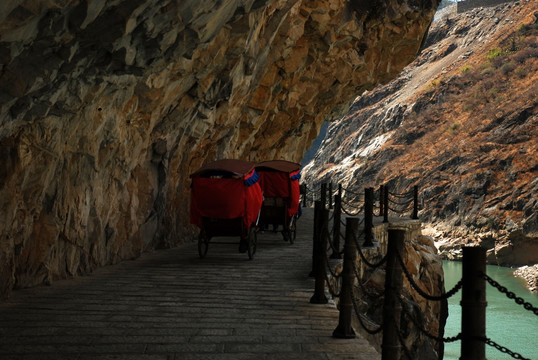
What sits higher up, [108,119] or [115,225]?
[108,119]

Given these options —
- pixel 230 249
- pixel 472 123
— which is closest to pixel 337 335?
pixel 230 249

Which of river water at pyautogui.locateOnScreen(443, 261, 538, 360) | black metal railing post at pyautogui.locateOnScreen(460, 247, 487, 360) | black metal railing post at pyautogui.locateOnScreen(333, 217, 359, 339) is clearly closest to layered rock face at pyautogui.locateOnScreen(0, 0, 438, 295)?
black metal railing post at pyautogui.locateOnScreen(333, 217, 359, 339)

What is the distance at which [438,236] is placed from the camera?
1542 inches

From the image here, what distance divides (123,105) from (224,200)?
245cm

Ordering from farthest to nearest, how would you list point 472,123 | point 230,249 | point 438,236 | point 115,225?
point 472,123
point 438,236
point 230,249
point 115,225

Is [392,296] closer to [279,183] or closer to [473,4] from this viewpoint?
[279,183]

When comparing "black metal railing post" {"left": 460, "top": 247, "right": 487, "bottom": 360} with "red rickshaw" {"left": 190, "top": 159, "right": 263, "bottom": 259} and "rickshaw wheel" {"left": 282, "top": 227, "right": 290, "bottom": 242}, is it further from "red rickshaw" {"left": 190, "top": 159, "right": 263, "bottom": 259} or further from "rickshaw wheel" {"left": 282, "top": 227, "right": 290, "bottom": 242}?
"rickshaw wheel" {"left": 282, "top": 227, "right": 290, "bottom": 242}

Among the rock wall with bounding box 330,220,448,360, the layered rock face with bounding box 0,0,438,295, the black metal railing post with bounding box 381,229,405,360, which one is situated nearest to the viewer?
the black metal railing post with bounding box 381,229,405,360

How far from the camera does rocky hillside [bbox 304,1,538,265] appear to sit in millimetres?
37125

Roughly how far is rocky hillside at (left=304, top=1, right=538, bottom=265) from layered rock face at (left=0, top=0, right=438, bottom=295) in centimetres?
2270

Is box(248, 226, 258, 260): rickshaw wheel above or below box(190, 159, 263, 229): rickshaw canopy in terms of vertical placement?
below

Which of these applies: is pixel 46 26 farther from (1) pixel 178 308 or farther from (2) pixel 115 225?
(2) pixel 115 225

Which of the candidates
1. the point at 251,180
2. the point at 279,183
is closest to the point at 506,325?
the point at 279,183

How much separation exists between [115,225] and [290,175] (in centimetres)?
460
